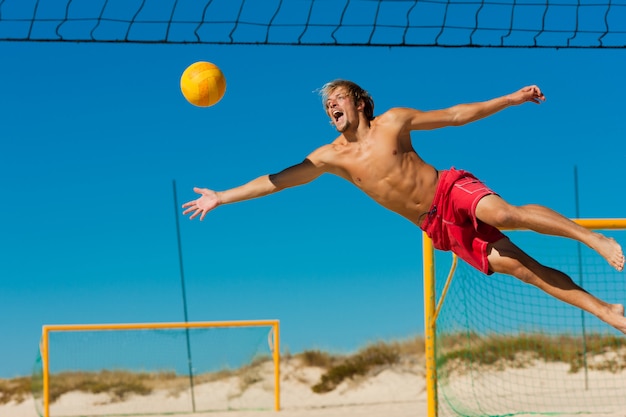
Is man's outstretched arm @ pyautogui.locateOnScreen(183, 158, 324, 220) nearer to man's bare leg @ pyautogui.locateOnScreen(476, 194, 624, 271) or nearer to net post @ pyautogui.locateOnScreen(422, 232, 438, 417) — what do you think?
man's bare leg @ pyautogui.locateOnScreen(476, 194, 624, 271)

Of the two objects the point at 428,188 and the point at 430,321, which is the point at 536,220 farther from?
the point at 430,321

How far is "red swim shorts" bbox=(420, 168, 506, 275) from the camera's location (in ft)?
17.0

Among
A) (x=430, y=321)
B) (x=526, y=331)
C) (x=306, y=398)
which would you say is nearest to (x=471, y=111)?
(x=430, y=321)

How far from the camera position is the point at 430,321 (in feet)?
23.0

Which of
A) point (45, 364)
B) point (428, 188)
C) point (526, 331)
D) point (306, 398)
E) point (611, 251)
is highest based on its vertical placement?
point (428, 188)

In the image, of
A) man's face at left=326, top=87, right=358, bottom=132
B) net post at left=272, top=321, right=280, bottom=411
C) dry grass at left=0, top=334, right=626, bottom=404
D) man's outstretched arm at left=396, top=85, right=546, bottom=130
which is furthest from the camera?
net post at left=272, top=321, right=280, bottom=411

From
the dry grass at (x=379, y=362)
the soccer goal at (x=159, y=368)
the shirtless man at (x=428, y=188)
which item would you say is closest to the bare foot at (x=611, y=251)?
the shirtless man at (x=428, y=188)

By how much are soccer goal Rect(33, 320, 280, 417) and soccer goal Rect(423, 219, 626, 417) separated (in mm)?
2797

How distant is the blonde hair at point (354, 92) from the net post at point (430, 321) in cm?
167

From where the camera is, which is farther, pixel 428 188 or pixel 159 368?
pixel 159 368

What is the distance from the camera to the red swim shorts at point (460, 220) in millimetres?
5195

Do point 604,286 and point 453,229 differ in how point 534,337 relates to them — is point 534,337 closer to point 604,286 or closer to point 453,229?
point 604,286

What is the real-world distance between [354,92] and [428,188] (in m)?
0.79

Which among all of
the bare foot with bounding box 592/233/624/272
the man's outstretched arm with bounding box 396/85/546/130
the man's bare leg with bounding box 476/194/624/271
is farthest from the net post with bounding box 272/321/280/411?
the bare foot with bounding box 592/233/624/272
